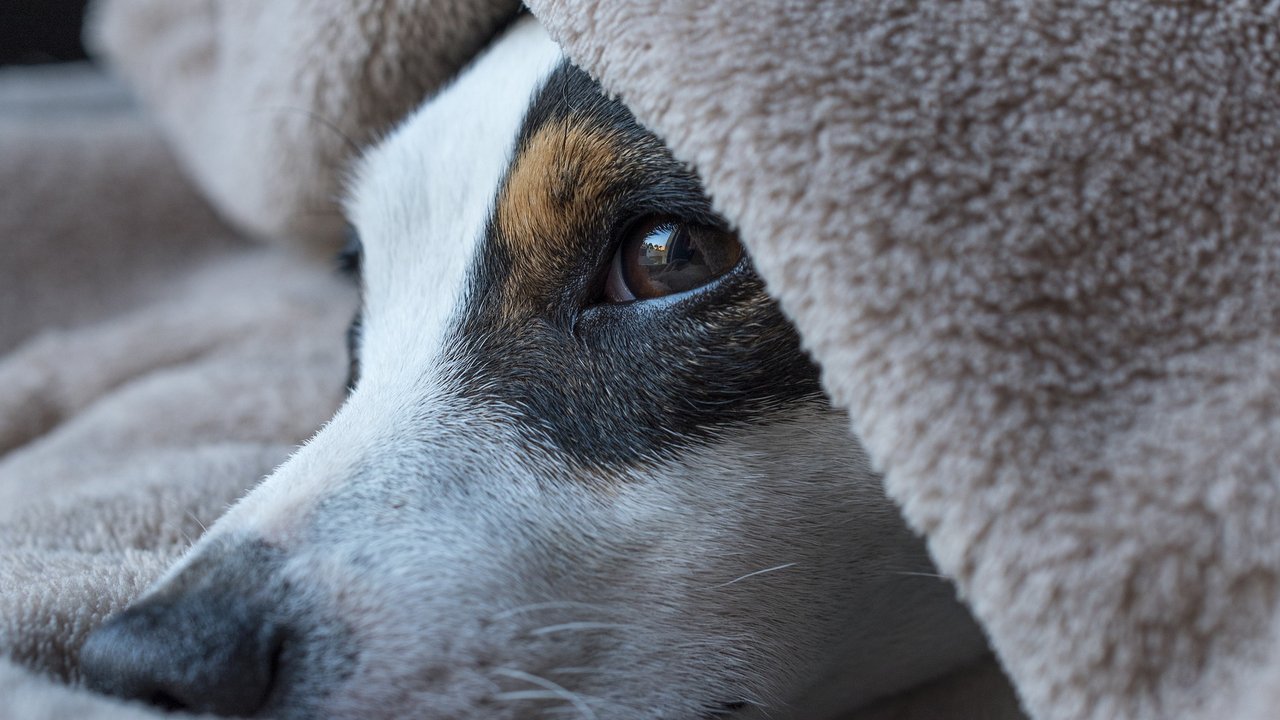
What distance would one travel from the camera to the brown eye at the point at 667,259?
82 centimetres

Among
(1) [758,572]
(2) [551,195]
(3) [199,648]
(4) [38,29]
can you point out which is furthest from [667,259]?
(4) [38,29]

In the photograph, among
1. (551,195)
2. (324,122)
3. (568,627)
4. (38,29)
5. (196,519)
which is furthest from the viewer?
(38,29)

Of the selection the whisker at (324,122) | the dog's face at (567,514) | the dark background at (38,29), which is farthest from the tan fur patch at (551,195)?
the dark background at (38,29)

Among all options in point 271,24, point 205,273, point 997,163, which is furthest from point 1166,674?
point 205,273

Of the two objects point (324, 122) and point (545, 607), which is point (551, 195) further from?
point (324, 122)

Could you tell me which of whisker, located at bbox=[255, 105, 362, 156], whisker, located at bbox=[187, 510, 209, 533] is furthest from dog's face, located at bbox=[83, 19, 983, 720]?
whisker, located at bbox=[255, 105, 362, 156]

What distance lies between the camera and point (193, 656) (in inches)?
26.8

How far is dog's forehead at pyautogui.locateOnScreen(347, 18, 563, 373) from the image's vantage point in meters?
0.94

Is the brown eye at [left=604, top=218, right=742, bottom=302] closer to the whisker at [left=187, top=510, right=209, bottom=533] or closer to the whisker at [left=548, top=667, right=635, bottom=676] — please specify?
the whisker at [left=548, top=667, right=635, bottom=676]

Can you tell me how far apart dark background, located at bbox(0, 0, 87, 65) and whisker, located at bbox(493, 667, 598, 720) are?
8.58ft

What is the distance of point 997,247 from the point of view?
0.64m

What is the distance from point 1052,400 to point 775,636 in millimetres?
316

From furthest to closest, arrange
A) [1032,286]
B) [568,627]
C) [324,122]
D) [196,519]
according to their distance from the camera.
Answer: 1. [324,122]
2. [196,519]
3. [568,627]
4. [1032,286]

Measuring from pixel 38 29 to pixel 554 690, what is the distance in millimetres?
2676
